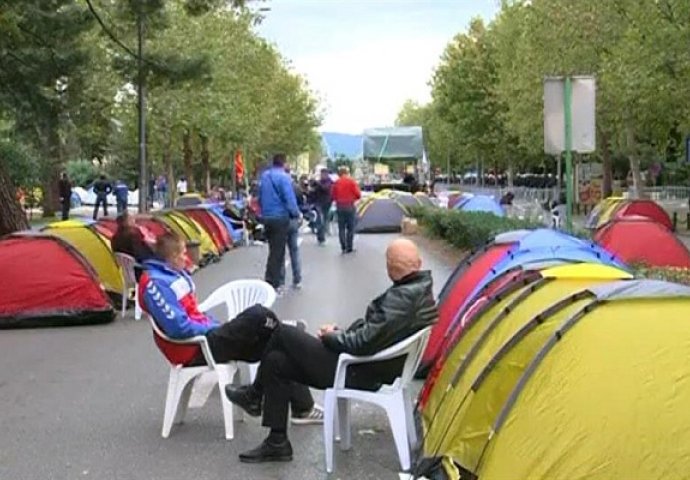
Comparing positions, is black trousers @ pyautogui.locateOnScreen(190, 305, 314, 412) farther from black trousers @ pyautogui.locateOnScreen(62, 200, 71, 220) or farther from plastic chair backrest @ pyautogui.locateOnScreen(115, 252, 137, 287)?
black trousers @ pyautogui.locateOnScreen(62, 200, 71, 220)

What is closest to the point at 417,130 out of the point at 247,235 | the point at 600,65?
the point at 600,65

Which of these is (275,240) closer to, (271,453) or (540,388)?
(271,453)

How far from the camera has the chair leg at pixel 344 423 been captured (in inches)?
280

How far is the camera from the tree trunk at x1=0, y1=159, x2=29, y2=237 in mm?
19109

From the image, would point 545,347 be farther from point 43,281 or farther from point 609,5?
point 609,5

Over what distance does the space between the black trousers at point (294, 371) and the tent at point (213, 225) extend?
1654 cm

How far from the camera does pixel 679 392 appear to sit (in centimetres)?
482

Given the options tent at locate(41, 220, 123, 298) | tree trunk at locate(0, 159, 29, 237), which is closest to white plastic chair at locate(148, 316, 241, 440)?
tent at locate(41, 220, 123, 298)

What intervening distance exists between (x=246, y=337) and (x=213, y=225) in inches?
693

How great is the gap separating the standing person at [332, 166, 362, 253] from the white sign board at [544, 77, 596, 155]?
1015cm

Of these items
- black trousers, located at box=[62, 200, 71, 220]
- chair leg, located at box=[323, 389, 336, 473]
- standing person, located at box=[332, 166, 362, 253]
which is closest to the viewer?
chair leg, located at box=[323, 389, 336, 473]

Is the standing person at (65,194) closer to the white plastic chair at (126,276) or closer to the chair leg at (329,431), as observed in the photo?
the white plastic chair at (126,276)

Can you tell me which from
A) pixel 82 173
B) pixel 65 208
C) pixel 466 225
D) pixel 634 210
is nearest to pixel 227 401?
pixel 466 225

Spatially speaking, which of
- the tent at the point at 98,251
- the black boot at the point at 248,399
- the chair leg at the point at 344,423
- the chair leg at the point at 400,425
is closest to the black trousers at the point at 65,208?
the tent at the point at 98,251
